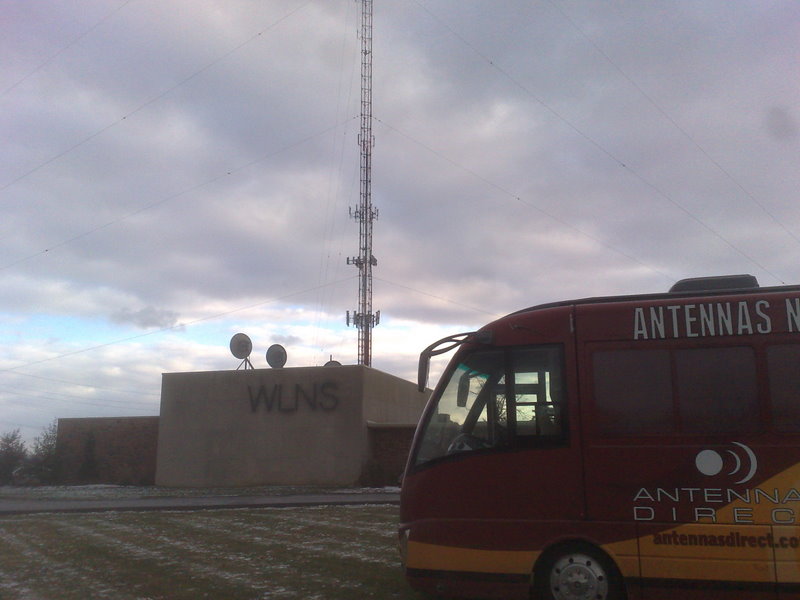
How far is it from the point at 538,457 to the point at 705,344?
1.96m

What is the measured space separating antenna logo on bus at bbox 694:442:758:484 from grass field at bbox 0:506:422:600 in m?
3.36

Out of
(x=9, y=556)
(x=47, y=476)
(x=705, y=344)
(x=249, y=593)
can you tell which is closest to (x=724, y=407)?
(x=705, y=344)

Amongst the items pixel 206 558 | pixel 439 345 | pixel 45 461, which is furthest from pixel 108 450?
pixel 439 345

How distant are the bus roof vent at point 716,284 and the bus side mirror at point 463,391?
7.75 ft

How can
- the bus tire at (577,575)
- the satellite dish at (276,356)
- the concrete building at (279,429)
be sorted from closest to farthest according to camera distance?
1. the bus tire at (577,575)
2. the concrete building at (279,429)
3. the satellite dish at (276,356)

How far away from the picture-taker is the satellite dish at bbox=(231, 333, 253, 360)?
108 feet

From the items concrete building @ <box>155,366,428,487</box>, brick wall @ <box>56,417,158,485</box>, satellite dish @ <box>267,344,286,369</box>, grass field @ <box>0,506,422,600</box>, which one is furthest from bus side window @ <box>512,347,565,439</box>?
brick wall @ <box>56,417,158,485</box>

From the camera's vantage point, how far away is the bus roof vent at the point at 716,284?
7.67 m

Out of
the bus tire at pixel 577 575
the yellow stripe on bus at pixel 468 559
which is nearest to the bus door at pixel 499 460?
the yellow stripe on bus at pixel 468 559

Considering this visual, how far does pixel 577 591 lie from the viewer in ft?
22.0

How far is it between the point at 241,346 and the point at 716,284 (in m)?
27.5

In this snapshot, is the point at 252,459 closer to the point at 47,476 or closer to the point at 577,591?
the point at 47,476

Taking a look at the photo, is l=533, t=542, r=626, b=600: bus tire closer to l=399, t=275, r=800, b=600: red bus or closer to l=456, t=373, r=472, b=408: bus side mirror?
l=399, t=275, r=800, b=600: red bus

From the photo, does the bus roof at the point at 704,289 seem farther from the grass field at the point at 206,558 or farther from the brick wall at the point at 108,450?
the brick wall at the point at 108,450
